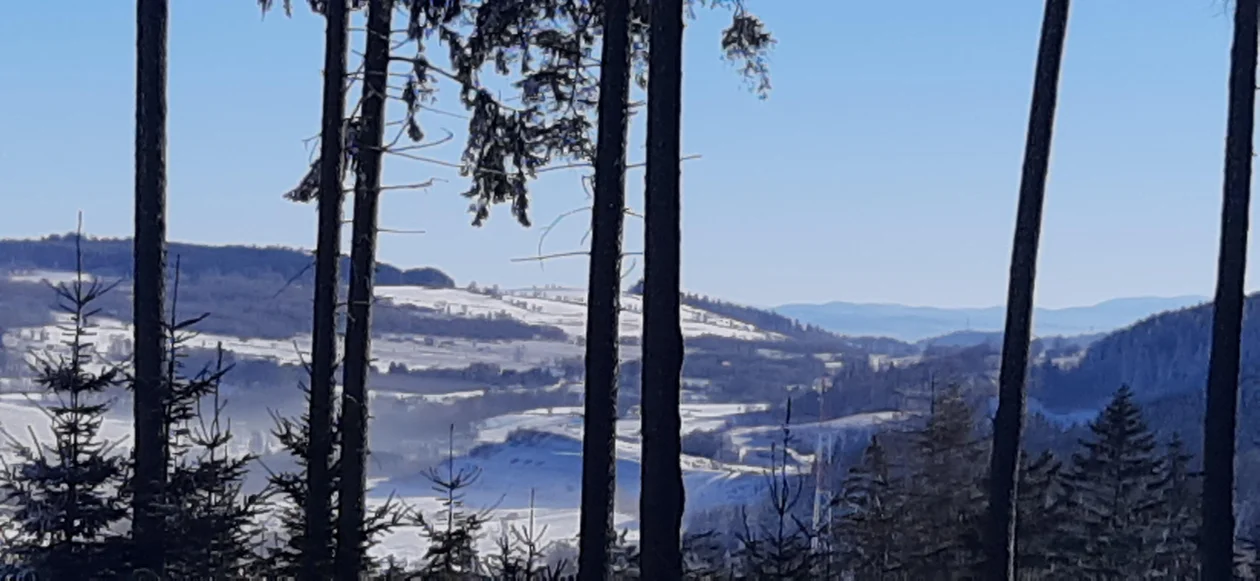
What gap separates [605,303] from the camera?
1009 cm

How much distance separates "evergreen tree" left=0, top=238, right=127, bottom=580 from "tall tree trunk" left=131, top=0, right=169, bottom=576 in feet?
0.96

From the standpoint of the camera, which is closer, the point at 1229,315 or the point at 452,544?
the point at 452,544

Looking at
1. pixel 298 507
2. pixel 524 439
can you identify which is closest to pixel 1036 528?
pixel 298 507

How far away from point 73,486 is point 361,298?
2.77 metres

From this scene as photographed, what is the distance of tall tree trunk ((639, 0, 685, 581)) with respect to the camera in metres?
9.64

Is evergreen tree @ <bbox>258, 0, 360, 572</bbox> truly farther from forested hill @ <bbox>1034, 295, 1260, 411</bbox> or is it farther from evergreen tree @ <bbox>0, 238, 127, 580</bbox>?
forested hill @ <bbox>1034, 295, 1260, 411</bbox>

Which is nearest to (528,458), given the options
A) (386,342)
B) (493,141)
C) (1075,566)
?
(386,342)

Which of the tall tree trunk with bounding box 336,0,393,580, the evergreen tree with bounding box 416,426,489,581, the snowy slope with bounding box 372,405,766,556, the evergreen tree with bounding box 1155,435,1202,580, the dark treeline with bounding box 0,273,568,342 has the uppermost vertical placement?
the tall tree trunk with bounding box 336,0,393,580

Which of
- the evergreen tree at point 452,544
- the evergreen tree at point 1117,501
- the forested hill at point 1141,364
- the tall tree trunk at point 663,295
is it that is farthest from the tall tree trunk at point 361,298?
the forested hill at point 1141,364

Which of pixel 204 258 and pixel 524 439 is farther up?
pixel 204 258

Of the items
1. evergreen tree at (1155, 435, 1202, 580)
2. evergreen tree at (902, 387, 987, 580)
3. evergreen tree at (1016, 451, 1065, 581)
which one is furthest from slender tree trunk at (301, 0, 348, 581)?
evergreen tree at (1155, 435, 1202, 580)

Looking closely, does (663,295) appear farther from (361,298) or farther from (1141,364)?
(1141,364)

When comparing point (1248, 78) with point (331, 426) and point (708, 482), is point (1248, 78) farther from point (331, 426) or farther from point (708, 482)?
point (708, 482)

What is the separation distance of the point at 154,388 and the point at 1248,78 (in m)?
10.2
